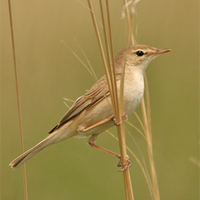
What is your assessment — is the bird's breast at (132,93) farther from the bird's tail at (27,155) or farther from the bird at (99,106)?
the bird's tail at (27,155)

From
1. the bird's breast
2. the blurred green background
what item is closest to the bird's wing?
the bird's breast

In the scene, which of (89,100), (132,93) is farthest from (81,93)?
(132,93)

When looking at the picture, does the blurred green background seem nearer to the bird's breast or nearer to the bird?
→ the bird

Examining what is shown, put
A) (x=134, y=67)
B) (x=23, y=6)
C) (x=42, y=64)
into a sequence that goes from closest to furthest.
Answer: (x=134, y=67)
(x=42, y=64)
(x=23, y=6)

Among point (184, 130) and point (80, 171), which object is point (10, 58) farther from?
point (184, 130)

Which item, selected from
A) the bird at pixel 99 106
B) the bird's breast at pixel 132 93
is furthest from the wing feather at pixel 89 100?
the bird's breast at pixel 132 93

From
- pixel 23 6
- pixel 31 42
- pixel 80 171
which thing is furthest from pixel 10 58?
pixel 80 171

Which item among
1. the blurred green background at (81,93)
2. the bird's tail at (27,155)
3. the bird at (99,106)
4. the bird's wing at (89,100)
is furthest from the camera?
the blurred green background at (81,93)
